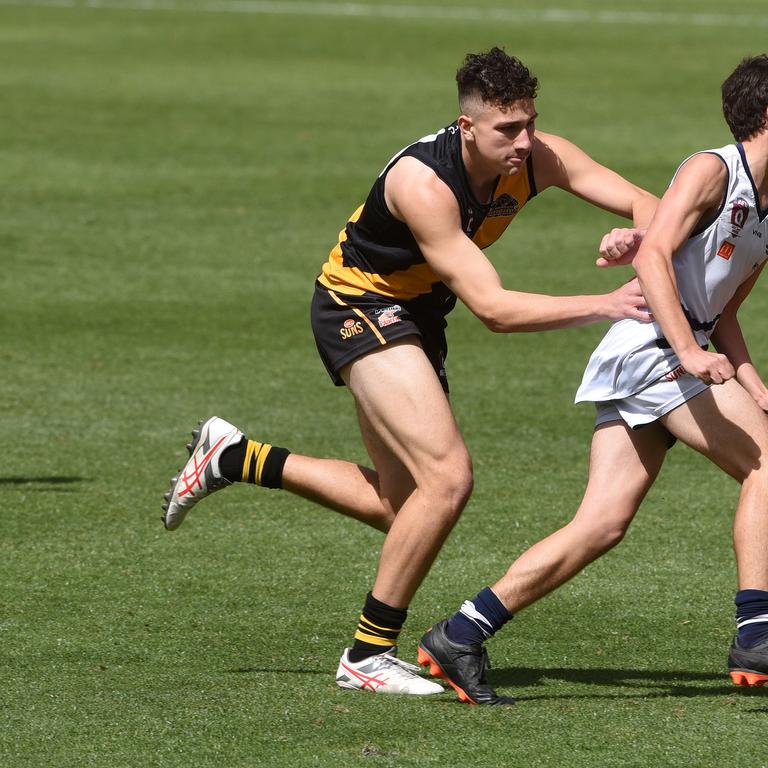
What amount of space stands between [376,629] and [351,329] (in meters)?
1.05

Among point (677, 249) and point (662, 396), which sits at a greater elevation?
point (677, 249)

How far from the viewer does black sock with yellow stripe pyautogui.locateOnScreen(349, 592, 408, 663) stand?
5578mm

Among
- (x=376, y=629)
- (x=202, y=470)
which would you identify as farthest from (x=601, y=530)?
(x=202, y=470)

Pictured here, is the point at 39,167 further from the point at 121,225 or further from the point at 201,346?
the point at 201,346

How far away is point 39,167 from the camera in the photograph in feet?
59.9

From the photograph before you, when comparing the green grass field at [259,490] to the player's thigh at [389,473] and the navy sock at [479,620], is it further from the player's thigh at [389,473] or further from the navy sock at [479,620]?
the player's thigh at [389,473]

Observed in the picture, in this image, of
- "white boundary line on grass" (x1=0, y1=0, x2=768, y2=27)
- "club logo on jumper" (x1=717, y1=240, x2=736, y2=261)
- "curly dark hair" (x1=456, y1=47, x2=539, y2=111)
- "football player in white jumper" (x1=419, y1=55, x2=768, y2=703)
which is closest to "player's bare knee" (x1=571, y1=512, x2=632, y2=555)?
"football player in white jumper" (x1=419, y1=55, x2=768, y2=703)

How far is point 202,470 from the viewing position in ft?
20.8

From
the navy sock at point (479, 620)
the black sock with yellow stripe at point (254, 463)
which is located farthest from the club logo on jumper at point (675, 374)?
the black sock with yellow stripe at point (254, 463)

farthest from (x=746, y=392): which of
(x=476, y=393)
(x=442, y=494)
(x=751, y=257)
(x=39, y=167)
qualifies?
(x=39, y=167)

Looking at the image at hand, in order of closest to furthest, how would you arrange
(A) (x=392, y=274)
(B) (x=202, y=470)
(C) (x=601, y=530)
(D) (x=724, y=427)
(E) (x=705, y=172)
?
(E) (x=705, y=172) → (D) (x=724, y=427) → (C) (x=601, y=530) → (A) (x=392, y=274) → (B) (x=202, y=470)

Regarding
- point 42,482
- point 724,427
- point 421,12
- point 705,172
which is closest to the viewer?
point 705,172

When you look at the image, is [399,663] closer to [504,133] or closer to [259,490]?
[504,133]

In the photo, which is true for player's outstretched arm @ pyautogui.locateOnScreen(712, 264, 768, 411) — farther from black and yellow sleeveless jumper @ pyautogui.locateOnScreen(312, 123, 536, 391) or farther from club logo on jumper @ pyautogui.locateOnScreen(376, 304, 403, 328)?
club logo on jumper @ pyautogui.locateOnScreen(376, 304, 403, 328)
